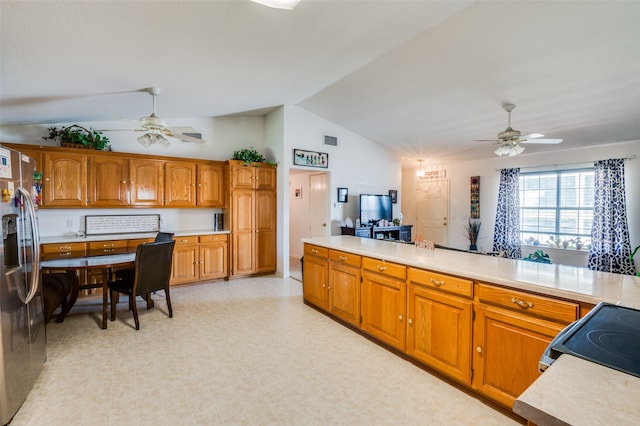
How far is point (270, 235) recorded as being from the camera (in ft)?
18.2

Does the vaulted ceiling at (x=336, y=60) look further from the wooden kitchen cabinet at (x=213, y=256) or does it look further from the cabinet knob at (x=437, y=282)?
the cabinet knob at (x=437, y=282)

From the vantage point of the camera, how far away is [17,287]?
6.31 feet

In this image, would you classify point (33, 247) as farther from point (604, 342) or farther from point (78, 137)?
point (604, 342)

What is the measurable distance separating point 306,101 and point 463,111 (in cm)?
267

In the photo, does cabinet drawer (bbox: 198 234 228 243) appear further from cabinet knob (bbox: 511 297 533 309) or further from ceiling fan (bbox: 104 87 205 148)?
cabinet knob (bbox: 511 297 533 309)

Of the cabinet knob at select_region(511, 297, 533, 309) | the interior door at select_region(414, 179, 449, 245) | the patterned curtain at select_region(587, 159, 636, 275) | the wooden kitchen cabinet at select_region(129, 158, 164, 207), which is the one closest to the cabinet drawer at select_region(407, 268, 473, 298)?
the cabinet knob at select_region(511, 297, 533, 309)

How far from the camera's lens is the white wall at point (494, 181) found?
5.00m

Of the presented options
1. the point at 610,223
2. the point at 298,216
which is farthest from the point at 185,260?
the point at 610,223

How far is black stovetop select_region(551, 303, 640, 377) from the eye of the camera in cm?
86

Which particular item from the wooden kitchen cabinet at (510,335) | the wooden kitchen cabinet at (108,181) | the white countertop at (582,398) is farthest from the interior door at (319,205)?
the white countertop at (582,398)

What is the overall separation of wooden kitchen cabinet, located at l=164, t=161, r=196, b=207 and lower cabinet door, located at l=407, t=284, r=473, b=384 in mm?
3994

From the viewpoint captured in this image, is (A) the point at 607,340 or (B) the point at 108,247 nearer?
(A) the point at 607,340

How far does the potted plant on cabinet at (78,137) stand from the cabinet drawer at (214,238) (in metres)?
1.95

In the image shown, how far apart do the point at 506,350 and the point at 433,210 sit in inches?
254
